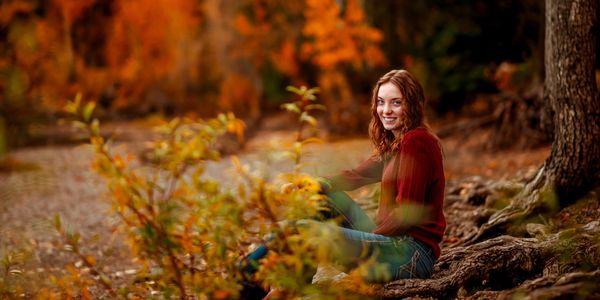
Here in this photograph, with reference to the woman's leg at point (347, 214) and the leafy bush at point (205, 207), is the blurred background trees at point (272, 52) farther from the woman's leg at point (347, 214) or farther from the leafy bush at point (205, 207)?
the woman's leg at point (347, 214)

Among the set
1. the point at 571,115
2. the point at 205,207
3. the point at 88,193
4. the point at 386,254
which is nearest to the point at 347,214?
the point at 386,254

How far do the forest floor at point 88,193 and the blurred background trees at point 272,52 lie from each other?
42.0 inches

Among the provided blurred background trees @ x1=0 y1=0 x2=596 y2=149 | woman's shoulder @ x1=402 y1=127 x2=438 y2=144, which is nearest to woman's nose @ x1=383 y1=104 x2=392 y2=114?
woman's shoulder @ x1=402 y1=127 x2=438 y2=144

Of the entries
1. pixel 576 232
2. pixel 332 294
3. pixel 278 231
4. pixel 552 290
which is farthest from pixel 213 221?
pixel 576 232

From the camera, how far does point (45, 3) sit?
797 inches

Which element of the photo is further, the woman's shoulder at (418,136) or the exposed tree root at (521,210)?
the exposed tree root at (521,210)

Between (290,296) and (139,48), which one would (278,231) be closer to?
(290,296)

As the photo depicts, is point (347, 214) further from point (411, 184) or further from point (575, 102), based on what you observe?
point (575, 102)

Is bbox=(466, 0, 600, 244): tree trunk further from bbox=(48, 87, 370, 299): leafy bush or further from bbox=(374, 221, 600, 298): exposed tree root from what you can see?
bbox=(48, 87, 370, 299): leafy bush

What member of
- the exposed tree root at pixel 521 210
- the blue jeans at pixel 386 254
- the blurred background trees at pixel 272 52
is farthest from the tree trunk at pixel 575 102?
the blurred background trees at pixel 272 52

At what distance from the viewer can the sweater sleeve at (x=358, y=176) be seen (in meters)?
3.58

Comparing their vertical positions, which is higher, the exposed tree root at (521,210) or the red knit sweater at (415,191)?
the red knit sweater at (415,191)

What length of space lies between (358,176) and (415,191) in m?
0.61

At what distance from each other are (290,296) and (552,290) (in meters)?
1.20
